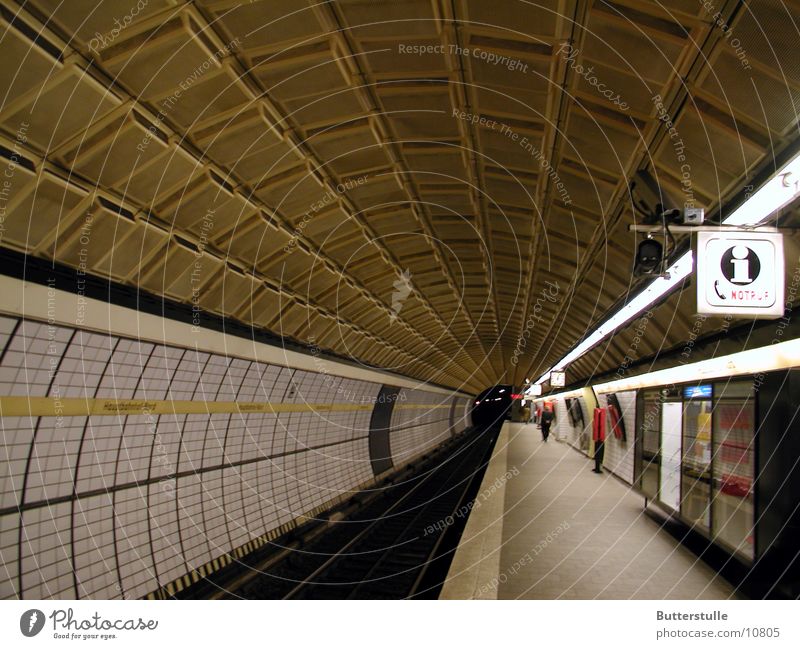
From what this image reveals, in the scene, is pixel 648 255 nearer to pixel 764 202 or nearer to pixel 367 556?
pixel 764 202

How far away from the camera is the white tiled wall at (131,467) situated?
6895mm

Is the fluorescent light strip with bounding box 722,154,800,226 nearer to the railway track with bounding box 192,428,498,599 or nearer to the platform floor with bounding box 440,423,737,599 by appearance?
the platform floor with bounding box 440,423,737,599

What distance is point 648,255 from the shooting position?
17.7ft

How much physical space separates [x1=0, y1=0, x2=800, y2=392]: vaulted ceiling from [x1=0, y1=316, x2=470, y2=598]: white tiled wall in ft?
4.01

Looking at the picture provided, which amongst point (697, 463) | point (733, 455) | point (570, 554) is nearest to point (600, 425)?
point (697, 463)

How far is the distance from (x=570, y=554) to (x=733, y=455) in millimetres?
2461

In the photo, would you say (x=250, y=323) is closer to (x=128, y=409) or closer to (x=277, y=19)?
(x=128, y=409)

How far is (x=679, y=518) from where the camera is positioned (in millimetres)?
9312

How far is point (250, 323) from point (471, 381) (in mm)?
36046

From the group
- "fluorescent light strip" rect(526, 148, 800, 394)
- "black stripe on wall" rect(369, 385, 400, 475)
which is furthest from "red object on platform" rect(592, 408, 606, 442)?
"fluorescent light strip" rect(526, 148, 800, 394)

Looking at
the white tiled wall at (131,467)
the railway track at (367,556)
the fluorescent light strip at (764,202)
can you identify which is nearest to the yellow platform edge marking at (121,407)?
the white tiled wall at (131,467)

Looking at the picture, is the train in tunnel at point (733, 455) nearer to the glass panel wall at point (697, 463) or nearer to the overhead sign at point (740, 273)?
the glass panel wall at point (697, 463)

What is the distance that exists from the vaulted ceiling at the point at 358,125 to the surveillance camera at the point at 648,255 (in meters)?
1.02
